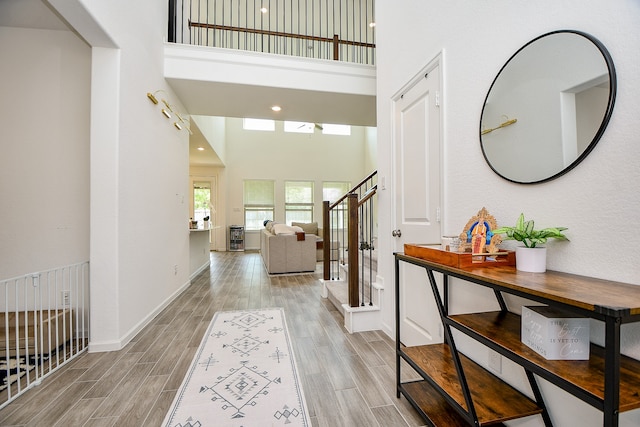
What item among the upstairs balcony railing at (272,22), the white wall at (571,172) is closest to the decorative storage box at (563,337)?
the white wall at (571,172)

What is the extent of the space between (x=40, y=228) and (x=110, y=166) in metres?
0.97

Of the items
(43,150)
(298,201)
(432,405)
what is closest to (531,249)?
(432,405)

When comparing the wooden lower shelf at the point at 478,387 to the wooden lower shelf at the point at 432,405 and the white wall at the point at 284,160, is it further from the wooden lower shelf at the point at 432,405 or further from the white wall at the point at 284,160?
the white wall at the point at 284,160

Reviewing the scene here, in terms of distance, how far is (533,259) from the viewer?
1140mm

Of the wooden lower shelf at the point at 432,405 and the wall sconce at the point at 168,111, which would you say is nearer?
the wooden lower shelf at the point at 432,405

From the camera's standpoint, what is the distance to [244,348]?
7.88ft

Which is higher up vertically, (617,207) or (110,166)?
(110,166)

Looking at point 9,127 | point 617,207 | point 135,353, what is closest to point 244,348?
point 135,353

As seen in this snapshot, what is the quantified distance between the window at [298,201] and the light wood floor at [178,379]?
20.8 ft

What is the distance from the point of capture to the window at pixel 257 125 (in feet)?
30.2

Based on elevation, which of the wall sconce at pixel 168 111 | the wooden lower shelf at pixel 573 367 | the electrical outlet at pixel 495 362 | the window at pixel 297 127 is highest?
the window at pixel 297 127

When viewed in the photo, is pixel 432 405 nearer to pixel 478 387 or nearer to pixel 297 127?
pixel 478 387

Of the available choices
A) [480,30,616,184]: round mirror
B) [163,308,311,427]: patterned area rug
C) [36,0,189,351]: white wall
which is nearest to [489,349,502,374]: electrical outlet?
[480,30,616,184]: round mirror

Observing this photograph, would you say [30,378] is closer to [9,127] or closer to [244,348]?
[244,348]
